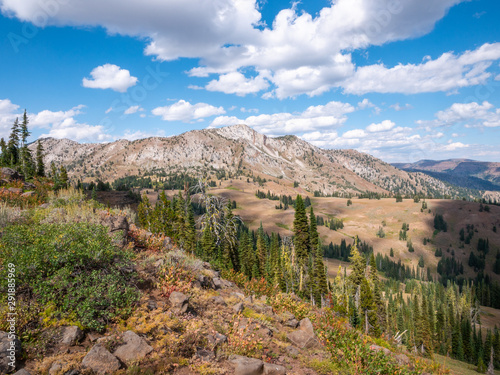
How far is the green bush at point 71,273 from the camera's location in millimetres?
7332

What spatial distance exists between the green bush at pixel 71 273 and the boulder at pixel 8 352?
87 cm

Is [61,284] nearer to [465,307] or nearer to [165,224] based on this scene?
[165,224]

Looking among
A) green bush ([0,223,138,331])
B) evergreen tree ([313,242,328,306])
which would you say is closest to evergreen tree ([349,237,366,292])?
evergreen tree ([313,242,328,306])

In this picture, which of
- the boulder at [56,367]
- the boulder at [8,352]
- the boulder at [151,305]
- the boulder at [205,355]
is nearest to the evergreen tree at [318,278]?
the boulder at [151,305]

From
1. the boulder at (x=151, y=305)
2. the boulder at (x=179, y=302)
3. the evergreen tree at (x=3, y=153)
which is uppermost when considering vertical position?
the evergreen tree at (x=3, y=153)

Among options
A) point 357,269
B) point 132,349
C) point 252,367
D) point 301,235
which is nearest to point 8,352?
point 132,349

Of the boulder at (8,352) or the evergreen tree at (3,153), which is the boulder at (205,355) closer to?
the boulder at (8,352)

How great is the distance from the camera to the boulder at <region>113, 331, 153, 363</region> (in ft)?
22.2

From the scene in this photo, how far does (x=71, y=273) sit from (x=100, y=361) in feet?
10.1

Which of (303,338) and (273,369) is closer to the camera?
(273,369)

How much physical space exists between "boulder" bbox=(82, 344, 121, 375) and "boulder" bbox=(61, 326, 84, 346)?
81cm

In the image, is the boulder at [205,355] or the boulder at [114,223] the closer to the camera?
the boulder at [205,355]

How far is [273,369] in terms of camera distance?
791cm

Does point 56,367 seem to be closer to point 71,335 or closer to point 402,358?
point 71,335
